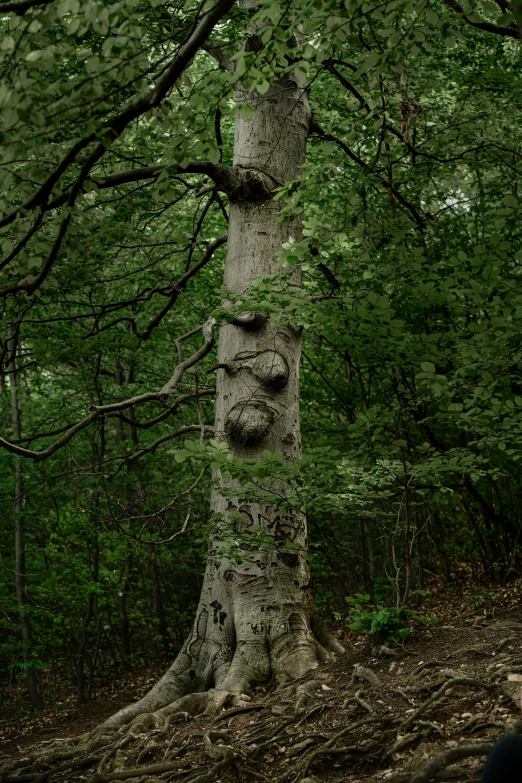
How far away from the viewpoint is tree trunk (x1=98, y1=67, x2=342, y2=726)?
16.8 feet

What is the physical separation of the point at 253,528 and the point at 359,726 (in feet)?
4.57

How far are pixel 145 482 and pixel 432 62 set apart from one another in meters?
7.56

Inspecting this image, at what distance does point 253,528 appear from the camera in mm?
4637

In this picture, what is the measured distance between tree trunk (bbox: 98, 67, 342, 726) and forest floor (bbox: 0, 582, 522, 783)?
1.11 ft

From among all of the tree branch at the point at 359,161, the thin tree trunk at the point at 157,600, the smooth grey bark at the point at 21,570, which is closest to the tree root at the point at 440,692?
the tree branch at the point at 359,161

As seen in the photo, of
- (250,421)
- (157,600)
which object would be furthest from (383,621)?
(157,600)

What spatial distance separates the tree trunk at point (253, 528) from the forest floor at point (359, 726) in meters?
0.34

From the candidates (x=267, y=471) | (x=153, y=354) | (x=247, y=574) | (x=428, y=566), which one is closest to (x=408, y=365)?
(x=267, y=471)

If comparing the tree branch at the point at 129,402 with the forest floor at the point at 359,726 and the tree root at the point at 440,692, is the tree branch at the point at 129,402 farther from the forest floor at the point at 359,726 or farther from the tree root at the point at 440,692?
the tree root at the point at 440,692

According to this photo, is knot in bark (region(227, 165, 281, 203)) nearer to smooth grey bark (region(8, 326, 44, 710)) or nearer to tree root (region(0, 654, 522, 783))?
tree root (region(0, 654, 522, 783))

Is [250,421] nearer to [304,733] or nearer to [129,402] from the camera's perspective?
[129,402]

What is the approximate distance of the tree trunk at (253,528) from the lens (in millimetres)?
5125

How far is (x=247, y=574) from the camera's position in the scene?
5.30 meters

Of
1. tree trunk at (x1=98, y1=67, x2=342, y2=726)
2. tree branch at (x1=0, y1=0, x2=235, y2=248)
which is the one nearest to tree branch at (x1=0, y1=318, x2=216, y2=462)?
tree trunk at (x1=98, y1=67, x2=342, y2=726)
